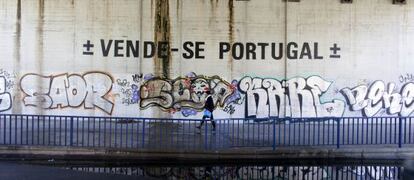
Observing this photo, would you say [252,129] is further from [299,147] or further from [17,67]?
[17,67]

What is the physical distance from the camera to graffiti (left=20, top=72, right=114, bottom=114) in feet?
74.6

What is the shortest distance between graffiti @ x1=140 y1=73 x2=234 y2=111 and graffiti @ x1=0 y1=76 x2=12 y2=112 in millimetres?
5070

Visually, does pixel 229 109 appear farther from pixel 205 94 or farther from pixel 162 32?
pixel 162 32

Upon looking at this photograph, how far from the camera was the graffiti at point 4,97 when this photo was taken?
893 inches

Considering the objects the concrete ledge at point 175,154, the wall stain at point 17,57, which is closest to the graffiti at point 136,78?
the wall stain at point 17,57

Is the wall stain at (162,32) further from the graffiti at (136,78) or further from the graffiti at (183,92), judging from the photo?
the graffiti at (136,78)

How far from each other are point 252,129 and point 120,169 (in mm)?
5207

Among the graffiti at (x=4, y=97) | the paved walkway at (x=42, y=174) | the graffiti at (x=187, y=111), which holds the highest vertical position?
the graffiti at (x=4, y=97)

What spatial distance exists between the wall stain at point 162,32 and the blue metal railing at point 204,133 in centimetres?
667

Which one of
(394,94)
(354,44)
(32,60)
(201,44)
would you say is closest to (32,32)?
(32,60)

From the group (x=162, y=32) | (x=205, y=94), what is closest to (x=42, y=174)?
(x=205, y=94)

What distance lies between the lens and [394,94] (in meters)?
23.3

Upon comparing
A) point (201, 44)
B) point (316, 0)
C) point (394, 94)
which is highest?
point (316, 0)

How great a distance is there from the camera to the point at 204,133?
15.2m
